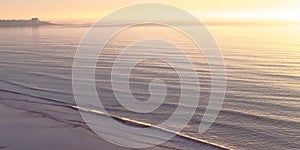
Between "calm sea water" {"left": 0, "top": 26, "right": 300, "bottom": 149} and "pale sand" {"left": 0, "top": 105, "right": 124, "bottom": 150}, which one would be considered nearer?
"pale sand" {"left": 0, "top": 105, "right": 124, "bottom": 150}

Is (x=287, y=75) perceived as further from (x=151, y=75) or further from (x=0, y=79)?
(x=0, y=79)

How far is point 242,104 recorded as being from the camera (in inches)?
766

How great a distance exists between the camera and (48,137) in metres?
12.9

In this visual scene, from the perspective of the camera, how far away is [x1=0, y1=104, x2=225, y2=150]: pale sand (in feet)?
39.1

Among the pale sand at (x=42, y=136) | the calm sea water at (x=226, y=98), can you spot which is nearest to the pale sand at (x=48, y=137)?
the pale sand at (x=42, y=136)

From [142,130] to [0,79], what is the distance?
17.7 metres

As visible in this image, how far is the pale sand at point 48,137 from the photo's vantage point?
11.9 metres

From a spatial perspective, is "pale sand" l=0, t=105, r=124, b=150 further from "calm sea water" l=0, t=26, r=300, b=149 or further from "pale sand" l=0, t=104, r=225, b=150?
"calm sea water" l=0, t=26, r=300, b=149

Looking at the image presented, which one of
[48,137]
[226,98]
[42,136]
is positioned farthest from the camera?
[226,98]

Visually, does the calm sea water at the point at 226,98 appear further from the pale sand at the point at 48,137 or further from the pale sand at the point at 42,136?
the pale sand at the point at 42,136

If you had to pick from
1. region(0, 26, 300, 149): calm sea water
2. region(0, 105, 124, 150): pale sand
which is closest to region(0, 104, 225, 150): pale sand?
region(0, 105, 124, 150): pale sand

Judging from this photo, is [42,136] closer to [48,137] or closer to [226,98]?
[48,137]

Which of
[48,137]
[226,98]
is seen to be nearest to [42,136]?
[48,137]

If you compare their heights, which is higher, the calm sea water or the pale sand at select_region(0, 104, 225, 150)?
the calm sea water
